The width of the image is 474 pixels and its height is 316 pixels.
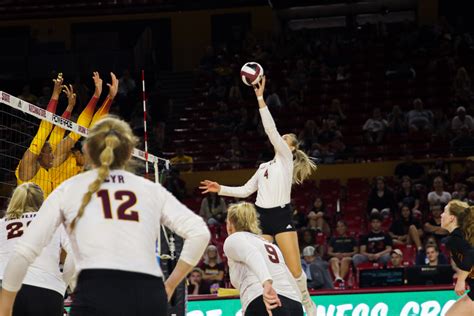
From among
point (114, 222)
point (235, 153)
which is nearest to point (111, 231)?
point (114, 222)

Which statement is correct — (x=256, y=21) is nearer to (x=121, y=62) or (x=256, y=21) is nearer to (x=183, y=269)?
(x=121, y=62)

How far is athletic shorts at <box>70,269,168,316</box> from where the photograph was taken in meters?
3.62

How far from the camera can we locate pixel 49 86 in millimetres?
23016

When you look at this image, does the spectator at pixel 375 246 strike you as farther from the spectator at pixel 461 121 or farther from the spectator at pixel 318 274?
the spectator at pixel 461 121

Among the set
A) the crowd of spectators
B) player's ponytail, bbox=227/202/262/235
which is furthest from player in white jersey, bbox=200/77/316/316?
the crowd of spectators

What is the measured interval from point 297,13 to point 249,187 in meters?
19.0

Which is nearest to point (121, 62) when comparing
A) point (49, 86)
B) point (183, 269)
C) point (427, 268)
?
point (49, 86)

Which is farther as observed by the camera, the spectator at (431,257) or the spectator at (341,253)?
the spectator at (341,253)

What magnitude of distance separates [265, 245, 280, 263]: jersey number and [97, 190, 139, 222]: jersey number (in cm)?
268

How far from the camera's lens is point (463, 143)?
17.7 meters

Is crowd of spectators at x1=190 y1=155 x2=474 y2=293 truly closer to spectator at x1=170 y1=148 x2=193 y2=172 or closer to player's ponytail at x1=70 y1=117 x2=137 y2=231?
spectator at x1=170 y1=148 x2=193 y2=172

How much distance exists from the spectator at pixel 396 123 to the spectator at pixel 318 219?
363 cm

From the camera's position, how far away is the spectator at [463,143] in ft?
57.5

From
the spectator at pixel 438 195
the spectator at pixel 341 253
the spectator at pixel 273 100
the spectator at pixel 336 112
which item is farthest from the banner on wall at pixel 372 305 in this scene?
the spectator at pixel 273 100
